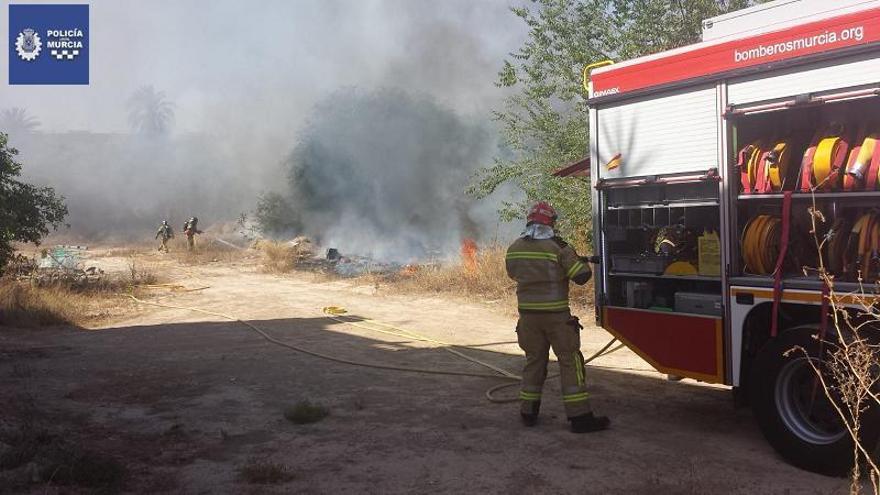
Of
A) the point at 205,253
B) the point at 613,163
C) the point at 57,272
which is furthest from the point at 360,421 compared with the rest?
the point at 205,253

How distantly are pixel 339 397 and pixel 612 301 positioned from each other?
2375 millimetres

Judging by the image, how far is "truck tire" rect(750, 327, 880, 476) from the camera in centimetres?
367

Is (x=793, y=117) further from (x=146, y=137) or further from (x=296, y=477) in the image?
(x=146, y=137)

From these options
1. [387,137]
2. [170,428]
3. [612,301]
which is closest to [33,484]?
[170,428]

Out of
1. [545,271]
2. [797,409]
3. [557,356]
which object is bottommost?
[797,409]

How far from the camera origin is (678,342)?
4477 millimetres

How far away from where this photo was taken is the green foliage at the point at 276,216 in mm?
25234

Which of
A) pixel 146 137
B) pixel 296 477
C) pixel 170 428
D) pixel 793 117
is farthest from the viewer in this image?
pixel 146 137

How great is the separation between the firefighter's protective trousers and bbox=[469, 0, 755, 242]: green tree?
5.49m

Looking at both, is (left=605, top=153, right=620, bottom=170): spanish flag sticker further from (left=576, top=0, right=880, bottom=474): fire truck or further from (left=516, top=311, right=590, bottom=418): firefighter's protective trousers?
(left=516, top=311, right=590, bottom=418): firefighter's protective trousers

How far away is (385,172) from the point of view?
2323cm

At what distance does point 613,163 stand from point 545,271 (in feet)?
3.08

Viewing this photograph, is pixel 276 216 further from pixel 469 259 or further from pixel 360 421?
pixel 360 421

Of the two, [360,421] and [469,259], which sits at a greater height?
[469,259]
